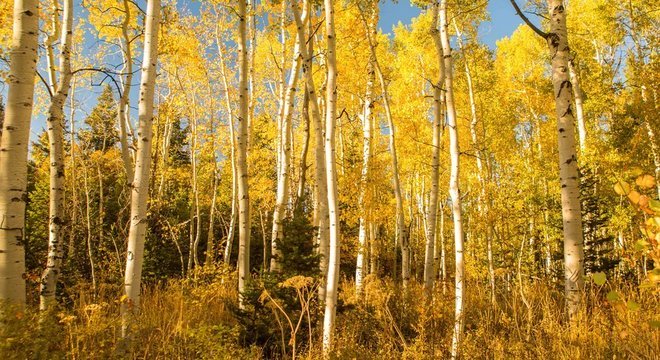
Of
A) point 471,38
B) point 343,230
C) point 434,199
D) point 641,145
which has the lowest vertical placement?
point 343,230

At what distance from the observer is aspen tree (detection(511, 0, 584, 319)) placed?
3.69 meters

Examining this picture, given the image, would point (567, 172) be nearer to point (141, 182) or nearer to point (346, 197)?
point (141, 182)

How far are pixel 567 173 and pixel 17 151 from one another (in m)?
4.96

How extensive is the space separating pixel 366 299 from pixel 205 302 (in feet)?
9.24

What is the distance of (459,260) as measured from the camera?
437 centimetres

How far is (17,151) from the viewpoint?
324 cm

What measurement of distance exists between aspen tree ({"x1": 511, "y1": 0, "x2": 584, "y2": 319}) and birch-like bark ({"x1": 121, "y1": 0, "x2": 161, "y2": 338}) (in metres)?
3.76

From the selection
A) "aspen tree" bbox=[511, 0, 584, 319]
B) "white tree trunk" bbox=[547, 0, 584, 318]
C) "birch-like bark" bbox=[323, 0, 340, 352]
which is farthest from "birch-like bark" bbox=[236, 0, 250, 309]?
"white tree trunk" bbox=[547, 0, 584, 318]

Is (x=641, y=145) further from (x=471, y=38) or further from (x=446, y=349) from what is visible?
(x=446, y=349)

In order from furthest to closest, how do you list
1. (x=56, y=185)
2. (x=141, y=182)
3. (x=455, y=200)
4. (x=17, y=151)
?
(x=56, y=185) < (x=455, y=200) < (x=141, y=182) < (x=17, y=151)

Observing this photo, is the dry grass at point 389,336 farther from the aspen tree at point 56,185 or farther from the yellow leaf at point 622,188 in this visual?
the aspen tree at point 56,185

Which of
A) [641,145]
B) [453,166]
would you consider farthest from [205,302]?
[641,145]

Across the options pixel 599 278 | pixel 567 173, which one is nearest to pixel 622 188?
pixel 599 278

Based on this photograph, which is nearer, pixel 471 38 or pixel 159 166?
pixel 471 38
